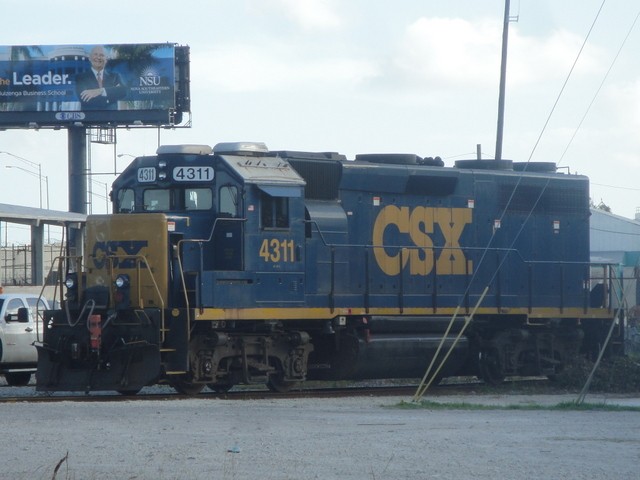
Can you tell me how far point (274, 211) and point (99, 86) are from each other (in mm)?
36193

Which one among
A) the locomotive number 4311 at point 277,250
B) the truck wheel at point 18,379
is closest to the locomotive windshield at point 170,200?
the locomotive number 4311 at point 277,250

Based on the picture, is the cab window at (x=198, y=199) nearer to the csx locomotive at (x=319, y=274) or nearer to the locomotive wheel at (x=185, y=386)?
the csx locomotive at (x=319, y=274)

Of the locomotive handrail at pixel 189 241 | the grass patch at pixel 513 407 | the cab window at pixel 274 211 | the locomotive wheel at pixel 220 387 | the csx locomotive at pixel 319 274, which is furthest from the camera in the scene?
the locomotive wheel at pixel 220 387

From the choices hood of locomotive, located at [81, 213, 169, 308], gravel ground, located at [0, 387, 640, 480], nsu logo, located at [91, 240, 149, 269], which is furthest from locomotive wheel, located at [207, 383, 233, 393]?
gravel ground, located at [0, 387, 640, 480]

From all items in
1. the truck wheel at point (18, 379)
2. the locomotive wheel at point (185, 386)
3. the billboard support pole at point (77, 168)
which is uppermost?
the billboard support pole at point (77, 168)

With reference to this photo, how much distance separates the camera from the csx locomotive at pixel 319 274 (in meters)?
16.0

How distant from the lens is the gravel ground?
8922mm

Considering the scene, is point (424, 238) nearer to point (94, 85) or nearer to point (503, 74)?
point (503, 74)

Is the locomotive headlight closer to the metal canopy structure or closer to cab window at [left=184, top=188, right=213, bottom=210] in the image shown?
cab window at [left=184, top=188, right=213, bottom=210]

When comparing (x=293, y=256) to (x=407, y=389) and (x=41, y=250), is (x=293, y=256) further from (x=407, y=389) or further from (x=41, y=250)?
(x=41, y=250)

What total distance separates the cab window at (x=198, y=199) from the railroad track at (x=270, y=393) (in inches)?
116

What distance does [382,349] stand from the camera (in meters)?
18.3

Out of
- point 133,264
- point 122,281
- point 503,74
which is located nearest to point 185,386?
point 122,281

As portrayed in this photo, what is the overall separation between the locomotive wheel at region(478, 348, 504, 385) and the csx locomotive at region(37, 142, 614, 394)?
30 mm
